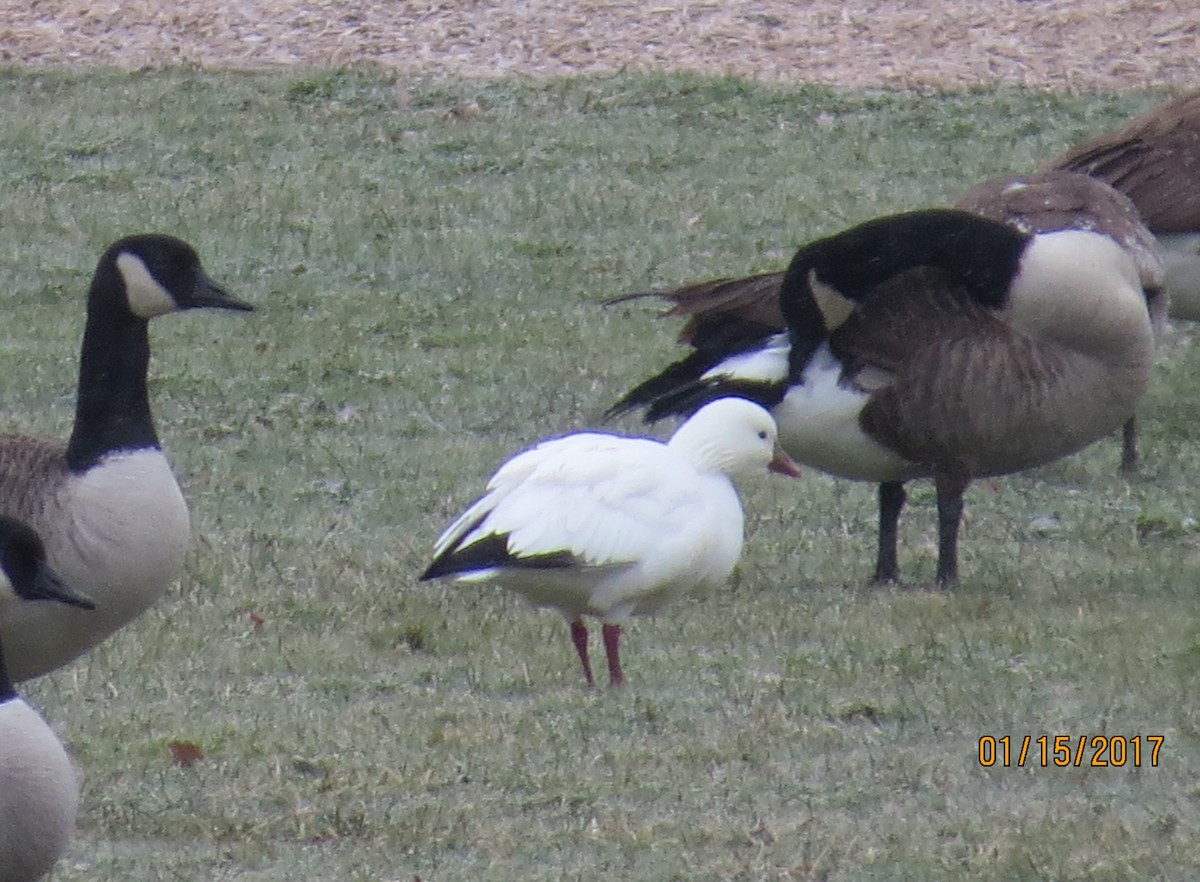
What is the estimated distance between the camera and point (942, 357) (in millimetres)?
7504

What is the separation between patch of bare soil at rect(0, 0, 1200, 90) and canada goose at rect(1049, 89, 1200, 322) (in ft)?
20.3

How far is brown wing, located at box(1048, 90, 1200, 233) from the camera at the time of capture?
10.2m

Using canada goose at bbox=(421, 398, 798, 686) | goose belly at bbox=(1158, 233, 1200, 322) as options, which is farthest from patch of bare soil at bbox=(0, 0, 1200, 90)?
canada goose at bbox=(421, 398, 798, 686)

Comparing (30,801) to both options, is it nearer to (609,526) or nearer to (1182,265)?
(609,526)

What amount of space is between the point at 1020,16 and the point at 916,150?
3.55 meters

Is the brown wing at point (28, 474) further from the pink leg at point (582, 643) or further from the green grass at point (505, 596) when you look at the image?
the pink leg at point (582, 643)

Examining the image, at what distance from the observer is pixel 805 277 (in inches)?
299

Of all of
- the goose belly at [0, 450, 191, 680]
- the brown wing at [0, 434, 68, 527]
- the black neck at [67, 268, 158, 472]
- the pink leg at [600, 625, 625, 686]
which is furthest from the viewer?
the pink leg at [600, 625, 625, 686]

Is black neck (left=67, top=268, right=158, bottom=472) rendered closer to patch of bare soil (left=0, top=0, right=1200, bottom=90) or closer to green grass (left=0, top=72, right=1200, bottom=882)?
green grass (left=0, top=72, right=1200, bottom=882)

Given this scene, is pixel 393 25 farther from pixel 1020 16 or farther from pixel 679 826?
pixel 679 826

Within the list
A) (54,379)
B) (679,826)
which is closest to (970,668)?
(679,826)

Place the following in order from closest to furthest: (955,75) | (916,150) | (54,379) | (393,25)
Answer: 1. (54,379)
2. (916,150)
3. (955,75)
4. (393,25)

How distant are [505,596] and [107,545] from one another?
2116 mm

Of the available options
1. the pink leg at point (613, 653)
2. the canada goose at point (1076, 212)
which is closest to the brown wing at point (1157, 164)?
the canada goose at point (1076, 212)
